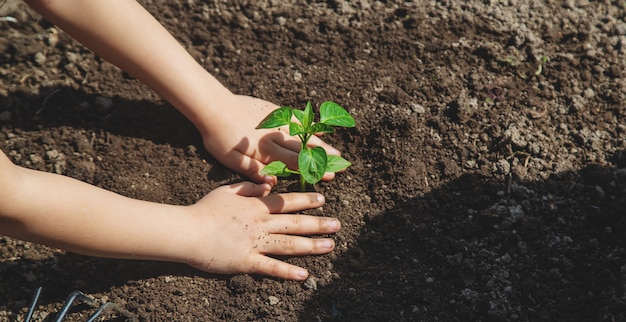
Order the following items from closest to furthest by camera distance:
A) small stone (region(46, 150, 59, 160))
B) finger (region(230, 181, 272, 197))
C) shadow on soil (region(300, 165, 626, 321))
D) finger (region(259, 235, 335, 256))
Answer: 1. shadow on soil (region(300, 165, 626, 321))
2. finger (region(259, 235, 335, 256))
3. finger (region(230, 181, 272, 197))
4. small stone (region(46, 150, 59, 160))

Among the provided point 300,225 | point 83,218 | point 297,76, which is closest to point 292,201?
point 300,225

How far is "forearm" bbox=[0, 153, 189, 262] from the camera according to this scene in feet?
6.11

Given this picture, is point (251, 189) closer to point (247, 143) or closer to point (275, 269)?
point (247, 143)

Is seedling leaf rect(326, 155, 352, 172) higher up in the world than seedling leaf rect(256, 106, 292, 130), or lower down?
lower down

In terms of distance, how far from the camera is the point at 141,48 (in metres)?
2.41

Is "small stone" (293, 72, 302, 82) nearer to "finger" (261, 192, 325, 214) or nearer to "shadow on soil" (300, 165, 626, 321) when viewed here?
"finger" (261, 192, 325, 214)

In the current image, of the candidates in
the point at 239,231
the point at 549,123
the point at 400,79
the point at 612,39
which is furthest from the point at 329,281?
the point at 612,39

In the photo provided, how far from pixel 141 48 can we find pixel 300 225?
95cm

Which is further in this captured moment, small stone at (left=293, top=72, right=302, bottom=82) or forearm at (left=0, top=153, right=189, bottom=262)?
small stone at (left=293, top=72, right=302, bottom=82)

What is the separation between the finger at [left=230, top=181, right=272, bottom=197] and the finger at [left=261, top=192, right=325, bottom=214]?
0.16 feet

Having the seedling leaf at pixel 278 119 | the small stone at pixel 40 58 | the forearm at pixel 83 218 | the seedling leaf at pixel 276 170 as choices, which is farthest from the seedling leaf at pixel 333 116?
the small stone at pixel 40 58

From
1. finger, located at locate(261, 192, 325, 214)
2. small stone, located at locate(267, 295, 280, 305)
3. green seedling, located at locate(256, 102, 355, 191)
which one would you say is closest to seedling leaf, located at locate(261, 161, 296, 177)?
green seedling, located at locate(256, 102, 355, 191)

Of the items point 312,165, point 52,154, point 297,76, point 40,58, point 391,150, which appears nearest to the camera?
point 312,165

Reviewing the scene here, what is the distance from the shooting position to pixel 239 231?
2.29 metres
